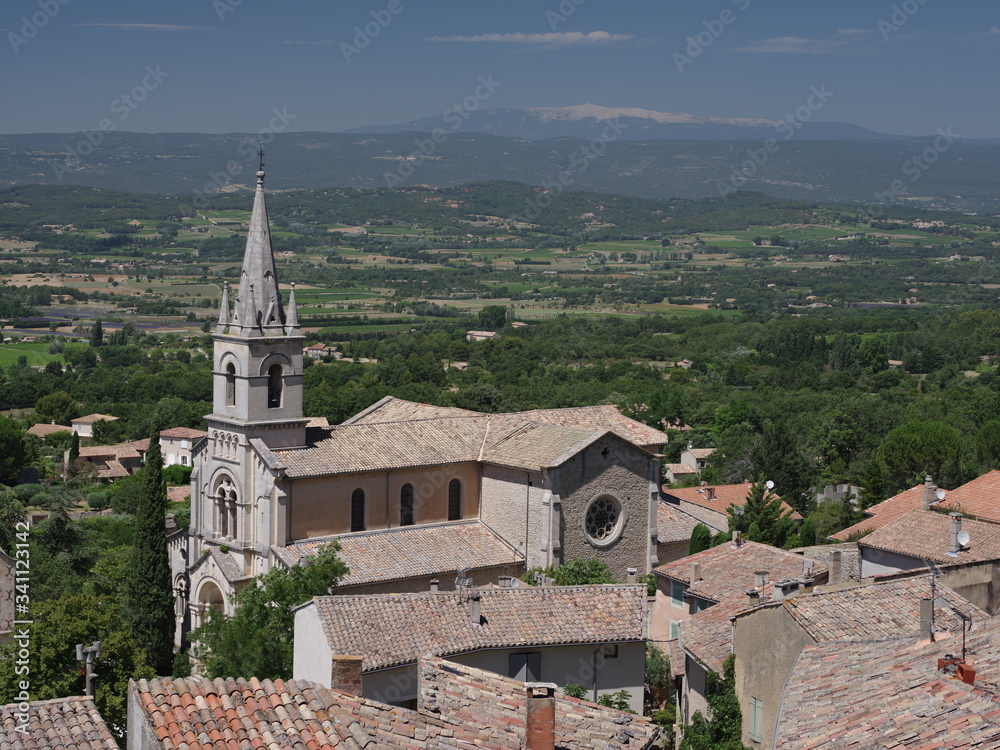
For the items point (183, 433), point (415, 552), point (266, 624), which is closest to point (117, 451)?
point (183, 433)

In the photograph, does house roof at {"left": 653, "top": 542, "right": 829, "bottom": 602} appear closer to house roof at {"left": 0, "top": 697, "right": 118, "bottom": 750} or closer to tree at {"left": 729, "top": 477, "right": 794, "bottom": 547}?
tree at {"left": 729, "top": 477, "right": 794, "bottom": 547}

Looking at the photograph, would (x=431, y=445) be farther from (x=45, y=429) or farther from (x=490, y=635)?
(x=45, y=429)

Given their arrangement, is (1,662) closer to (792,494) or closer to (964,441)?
(792,494)

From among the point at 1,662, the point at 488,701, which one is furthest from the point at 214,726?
the point at 1,662

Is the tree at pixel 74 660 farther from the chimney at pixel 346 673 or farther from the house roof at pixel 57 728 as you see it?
the house roof at pixel 57 728

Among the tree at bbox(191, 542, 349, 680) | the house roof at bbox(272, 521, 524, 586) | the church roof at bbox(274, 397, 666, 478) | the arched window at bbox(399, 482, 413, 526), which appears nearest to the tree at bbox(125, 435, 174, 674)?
the tree at bbox(191, 542, 349, 680)

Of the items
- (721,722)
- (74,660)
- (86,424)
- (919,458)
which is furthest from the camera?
(86,424)
